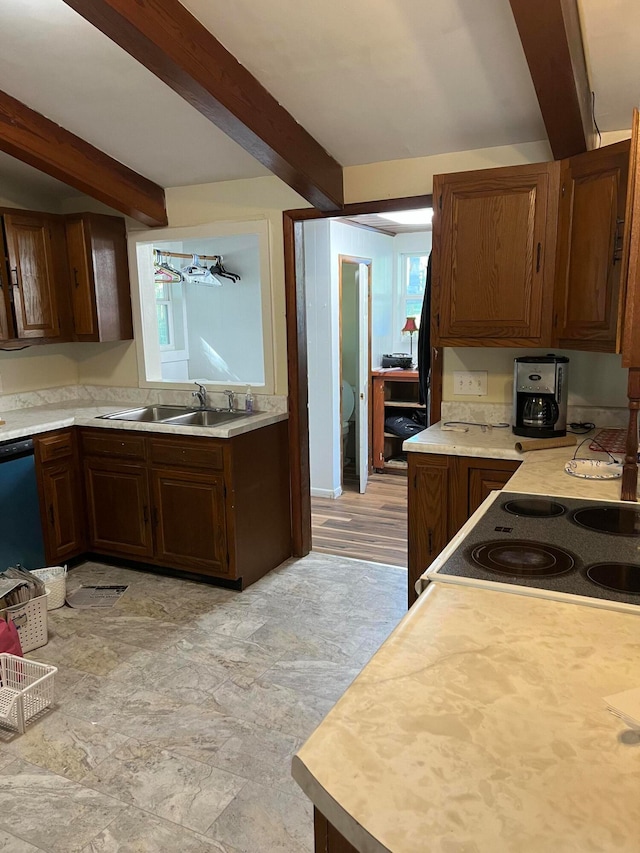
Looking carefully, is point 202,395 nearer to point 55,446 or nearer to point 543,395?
point 55,446

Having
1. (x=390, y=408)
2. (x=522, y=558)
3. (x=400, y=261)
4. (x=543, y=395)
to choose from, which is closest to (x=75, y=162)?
(x=543, y=395)

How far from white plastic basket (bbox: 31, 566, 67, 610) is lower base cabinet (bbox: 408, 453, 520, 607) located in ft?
6.11

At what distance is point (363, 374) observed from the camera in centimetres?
535

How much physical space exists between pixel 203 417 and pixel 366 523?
4.86 ft

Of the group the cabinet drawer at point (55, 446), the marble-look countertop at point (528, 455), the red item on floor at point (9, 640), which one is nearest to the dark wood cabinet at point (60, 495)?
the cabinet drawer at point (55, 446)

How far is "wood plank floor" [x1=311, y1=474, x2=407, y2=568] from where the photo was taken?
4008 mm

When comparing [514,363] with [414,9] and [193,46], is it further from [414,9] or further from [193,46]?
[193,46]

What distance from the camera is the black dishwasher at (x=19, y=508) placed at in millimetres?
3230

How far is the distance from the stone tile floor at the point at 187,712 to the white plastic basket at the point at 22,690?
5 centimetres

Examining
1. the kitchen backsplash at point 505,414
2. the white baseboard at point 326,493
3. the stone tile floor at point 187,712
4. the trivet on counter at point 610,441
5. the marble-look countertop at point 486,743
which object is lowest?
the stone tile floor at point 187,712

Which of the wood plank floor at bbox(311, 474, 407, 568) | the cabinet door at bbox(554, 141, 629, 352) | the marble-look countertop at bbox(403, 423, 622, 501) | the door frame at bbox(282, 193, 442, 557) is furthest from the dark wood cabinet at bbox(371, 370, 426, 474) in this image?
the cabinet door at bbox(554, 141, 629, 352)

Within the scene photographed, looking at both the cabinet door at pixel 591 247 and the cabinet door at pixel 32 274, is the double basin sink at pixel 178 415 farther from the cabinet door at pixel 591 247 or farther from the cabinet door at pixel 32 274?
the cabinet door at pixel 591 247

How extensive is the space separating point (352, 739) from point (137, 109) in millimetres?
3004

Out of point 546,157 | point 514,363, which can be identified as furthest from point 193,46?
point 514,363
